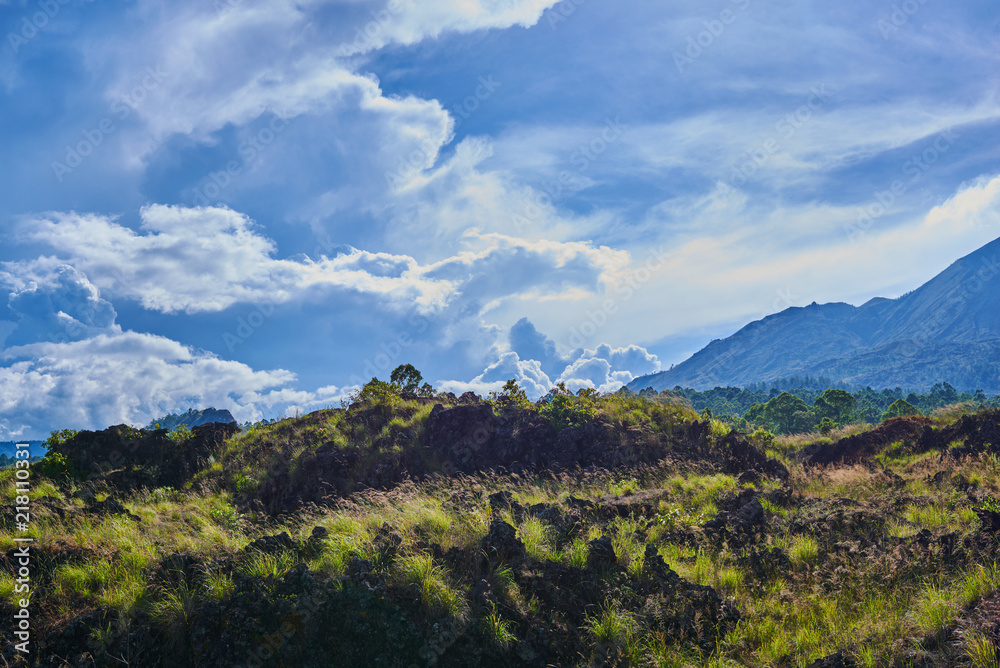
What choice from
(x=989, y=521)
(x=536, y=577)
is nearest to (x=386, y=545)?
(x=536, y=577)

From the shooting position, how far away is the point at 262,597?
23.2ft

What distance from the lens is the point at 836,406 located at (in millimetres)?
74125

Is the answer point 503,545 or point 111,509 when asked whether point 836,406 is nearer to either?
point 503,545

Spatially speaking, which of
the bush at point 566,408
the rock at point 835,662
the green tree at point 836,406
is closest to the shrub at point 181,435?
the bush at point 566,408

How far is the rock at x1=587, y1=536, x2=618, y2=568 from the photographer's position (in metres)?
8.19

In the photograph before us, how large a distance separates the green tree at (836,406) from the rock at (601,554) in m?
80.0

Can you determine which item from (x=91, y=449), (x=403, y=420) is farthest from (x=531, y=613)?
(x=91, y=449)

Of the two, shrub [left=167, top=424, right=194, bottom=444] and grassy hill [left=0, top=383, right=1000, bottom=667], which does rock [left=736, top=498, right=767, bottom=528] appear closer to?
grassy hill [left=0, top=383, right=1000, bottom=667]

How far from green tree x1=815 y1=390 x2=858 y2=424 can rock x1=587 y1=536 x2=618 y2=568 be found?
7999cm

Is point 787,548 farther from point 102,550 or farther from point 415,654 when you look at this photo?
point 102,550

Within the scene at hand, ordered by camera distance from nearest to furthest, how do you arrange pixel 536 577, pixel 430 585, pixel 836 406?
pixel 430 585 → pixel 536 577 → pixel 836 406

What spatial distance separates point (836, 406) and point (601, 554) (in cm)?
8354

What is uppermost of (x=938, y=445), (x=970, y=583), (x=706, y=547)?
(x=706, y=547)

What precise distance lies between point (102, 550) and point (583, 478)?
38.6ft
